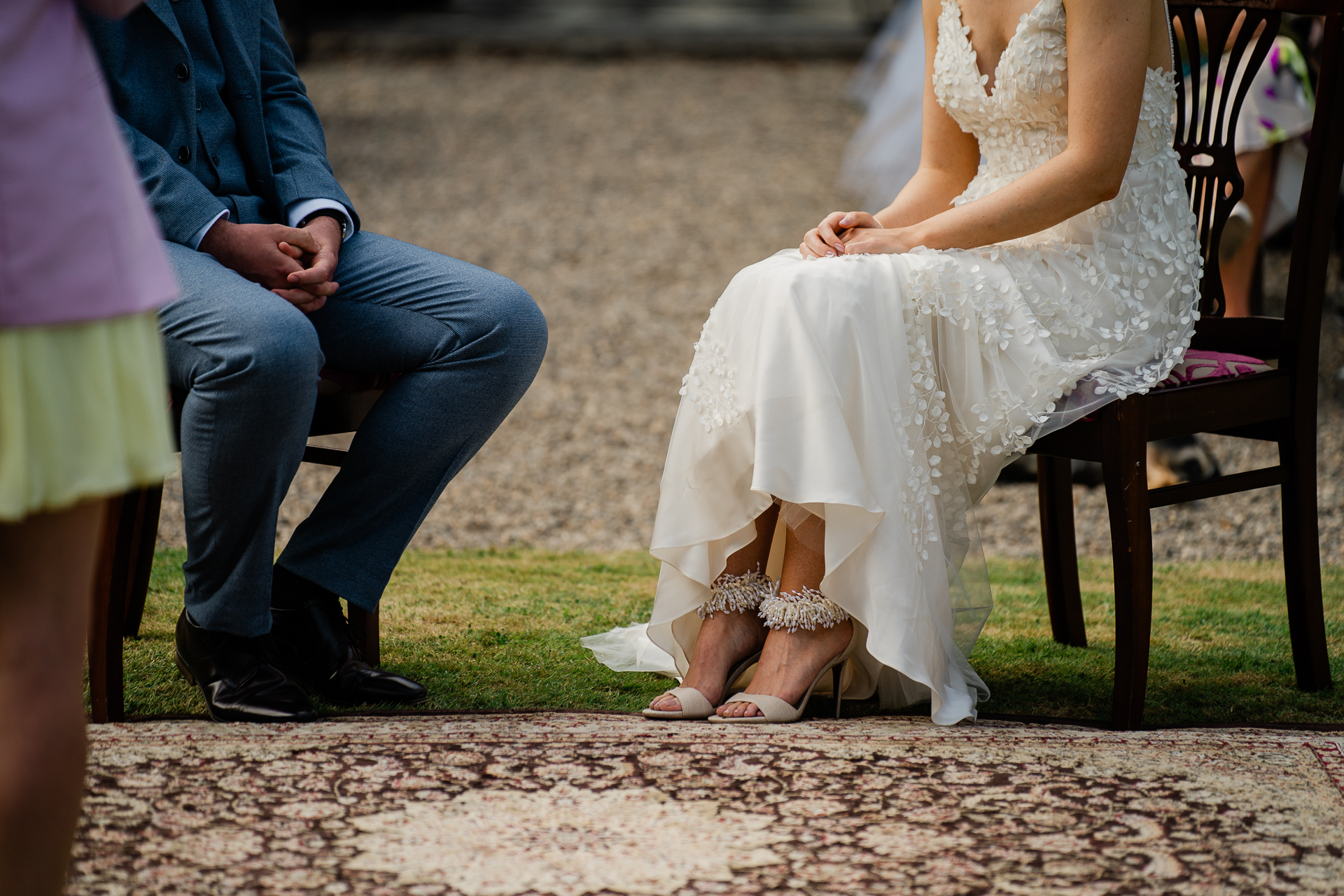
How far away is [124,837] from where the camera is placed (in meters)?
1.47

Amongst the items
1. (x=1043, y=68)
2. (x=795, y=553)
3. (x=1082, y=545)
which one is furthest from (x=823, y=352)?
(x=1082, y=545)

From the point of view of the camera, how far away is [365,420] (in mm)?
2033

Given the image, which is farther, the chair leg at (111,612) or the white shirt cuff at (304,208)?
the white shirt cuff at (304,208)

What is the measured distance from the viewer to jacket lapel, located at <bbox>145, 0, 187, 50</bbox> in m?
1.91

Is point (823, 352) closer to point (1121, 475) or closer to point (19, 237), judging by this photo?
point (1121, 475)

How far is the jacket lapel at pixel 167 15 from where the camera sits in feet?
6.27

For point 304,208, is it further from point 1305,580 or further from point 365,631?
Result: point 1305,580

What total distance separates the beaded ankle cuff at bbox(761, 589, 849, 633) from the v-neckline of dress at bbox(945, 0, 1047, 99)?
2.95 ft

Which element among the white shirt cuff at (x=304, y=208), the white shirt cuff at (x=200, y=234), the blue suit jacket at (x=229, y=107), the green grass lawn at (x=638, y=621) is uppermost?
the blue suit jacket at (x=229, y=107)

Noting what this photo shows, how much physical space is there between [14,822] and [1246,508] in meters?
3.73

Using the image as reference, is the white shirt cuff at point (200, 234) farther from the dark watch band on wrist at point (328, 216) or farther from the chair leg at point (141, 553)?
the chair leg at point (141, 553)

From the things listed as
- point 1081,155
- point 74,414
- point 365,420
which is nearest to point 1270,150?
point 1081,155

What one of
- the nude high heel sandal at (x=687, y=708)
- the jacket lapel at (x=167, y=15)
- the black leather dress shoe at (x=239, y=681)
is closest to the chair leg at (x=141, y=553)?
the black leather dress shoe at (x=239, y=681)

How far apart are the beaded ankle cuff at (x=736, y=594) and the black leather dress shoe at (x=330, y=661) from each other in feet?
1.61
